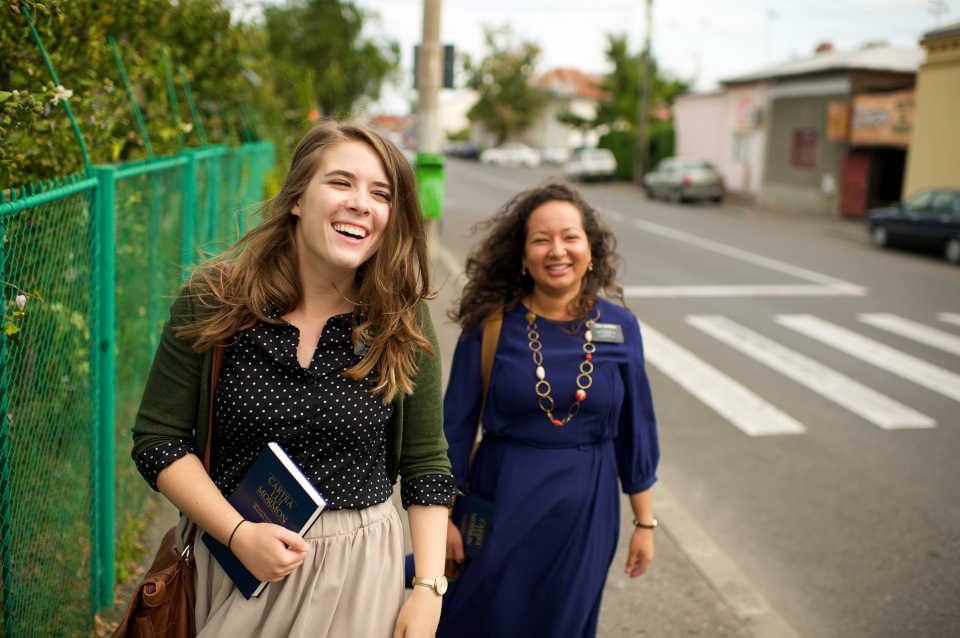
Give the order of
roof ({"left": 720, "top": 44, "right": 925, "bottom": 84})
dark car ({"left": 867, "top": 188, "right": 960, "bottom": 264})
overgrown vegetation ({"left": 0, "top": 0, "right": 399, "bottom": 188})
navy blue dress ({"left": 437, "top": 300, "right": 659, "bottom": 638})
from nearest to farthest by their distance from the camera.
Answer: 1. navy blue dress ({"left": 437, "top": 300, "right": 659, "bottom": 638})
2. overgrown vegetation ({"left": 0, "top": 0, "right": 399, "bottom": 188})
3. dark car ({"left": 867, "top": 188, "right": 960, "bottom": 264})
4. roof ({"left": 720, "top": 44, "right": 925, "bottom": 84})

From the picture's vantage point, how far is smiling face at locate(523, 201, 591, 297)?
9.84 ft

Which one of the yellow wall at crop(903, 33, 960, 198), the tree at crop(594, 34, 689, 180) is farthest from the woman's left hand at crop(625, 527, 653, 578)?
the tree at crop(594, 34, 689, 180)

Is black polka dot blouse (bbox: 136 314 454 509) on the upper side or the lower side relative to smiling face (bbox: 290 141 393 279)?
lower

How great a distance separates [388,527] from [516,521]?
3.14 feet

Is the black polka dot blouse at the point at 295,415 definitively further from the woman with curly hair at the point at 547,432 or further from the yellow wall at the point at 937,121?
the yellow wall at the point at 937,121

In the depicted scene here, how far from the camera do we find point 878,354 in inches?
354

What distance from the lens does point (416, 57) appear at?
36.7 feet

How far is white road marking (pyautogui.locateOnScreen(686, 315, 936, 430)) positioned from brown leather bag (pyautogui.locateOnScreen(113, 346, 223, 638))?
20.3 ft

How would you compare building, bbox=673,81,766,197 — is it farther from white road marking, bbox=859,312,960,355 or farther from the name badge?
the name badge

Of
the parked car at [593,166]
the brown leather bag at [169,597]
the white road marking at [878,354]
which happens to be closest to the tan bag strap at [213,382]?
the brown leather bag at [169,597]

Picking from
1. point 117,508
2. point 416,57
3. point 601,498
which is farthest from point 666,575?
point 416,57

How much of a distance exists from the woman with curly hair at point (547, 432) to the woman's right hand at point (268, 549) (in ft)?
3.80

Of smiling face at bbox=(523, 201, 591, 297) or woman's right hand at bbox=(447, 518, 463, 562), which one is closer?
woman's right hand at bbox=(447, 518, 463, 562)

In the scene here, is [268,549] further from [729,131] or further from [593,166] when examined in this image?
[593,166]
